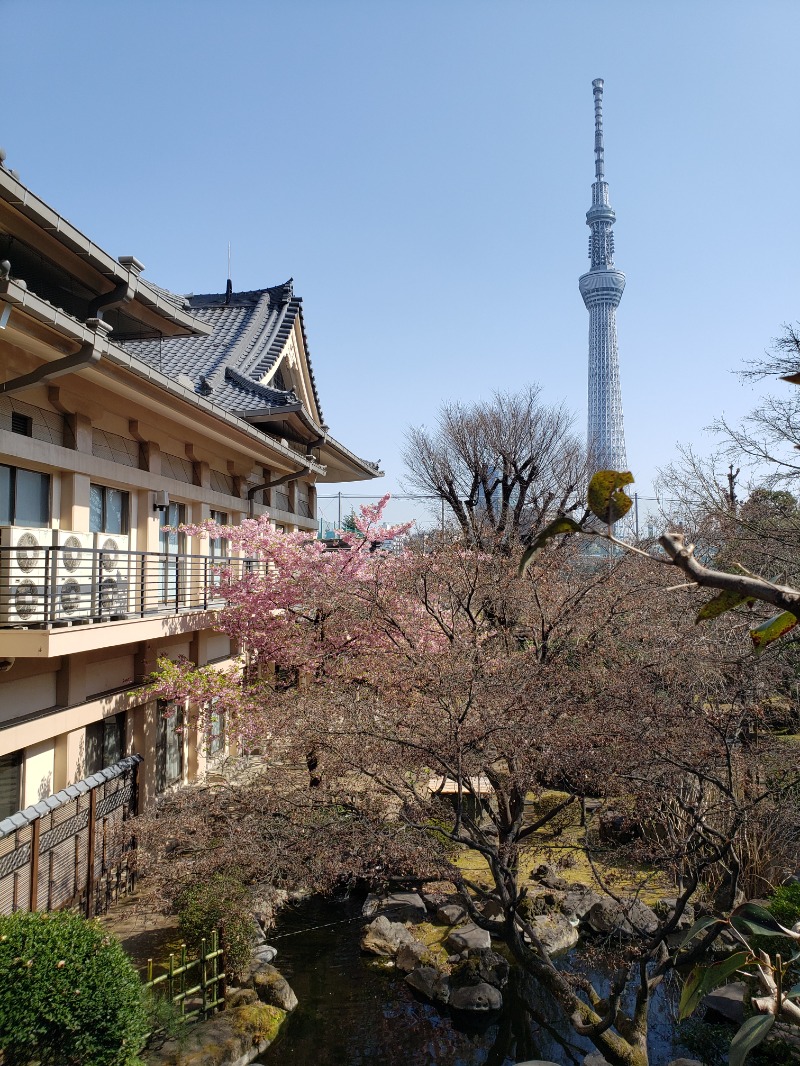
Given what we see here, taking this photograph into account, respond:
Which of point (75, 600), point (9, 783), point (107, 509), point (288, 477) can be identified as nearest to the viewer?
point (9, 783)

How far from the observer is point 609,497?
1490mm

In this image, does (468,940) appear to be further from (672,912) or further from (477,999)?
(672,912)

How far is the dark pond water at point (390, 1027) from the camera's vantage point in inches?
297

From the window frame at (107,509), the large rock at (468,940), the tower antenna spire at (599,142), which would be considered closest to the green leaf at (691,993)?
the large rock at (468,940)

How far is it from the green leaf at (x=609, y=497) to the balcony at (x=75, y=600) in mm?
6935

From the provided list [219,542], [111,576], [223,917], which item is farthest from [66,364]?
[219,542]

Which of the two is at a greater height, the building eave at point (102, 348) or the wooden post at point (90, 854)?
the building eave at point (102, 348)

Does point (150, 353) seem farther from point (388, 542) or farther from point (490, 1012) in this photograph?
point (490, 1012)

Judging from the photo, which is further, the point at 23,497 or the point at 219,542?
the point at 219,542

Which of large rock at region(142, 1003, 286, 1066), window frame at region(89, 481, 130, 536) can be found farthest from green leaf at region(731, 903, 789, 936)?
window frame at region(89, 481, 130, 536)

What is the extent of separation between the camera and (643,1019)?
7.25 metres

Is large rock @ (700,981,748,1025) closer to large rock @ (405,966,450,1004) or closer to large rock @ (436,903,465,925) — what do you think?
large rock @ (405,966,450,1004)

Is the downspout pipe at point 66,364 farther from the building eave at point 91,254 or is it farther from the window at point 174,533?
the window at point 174,533

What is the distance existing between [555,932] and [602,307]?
104 metres
